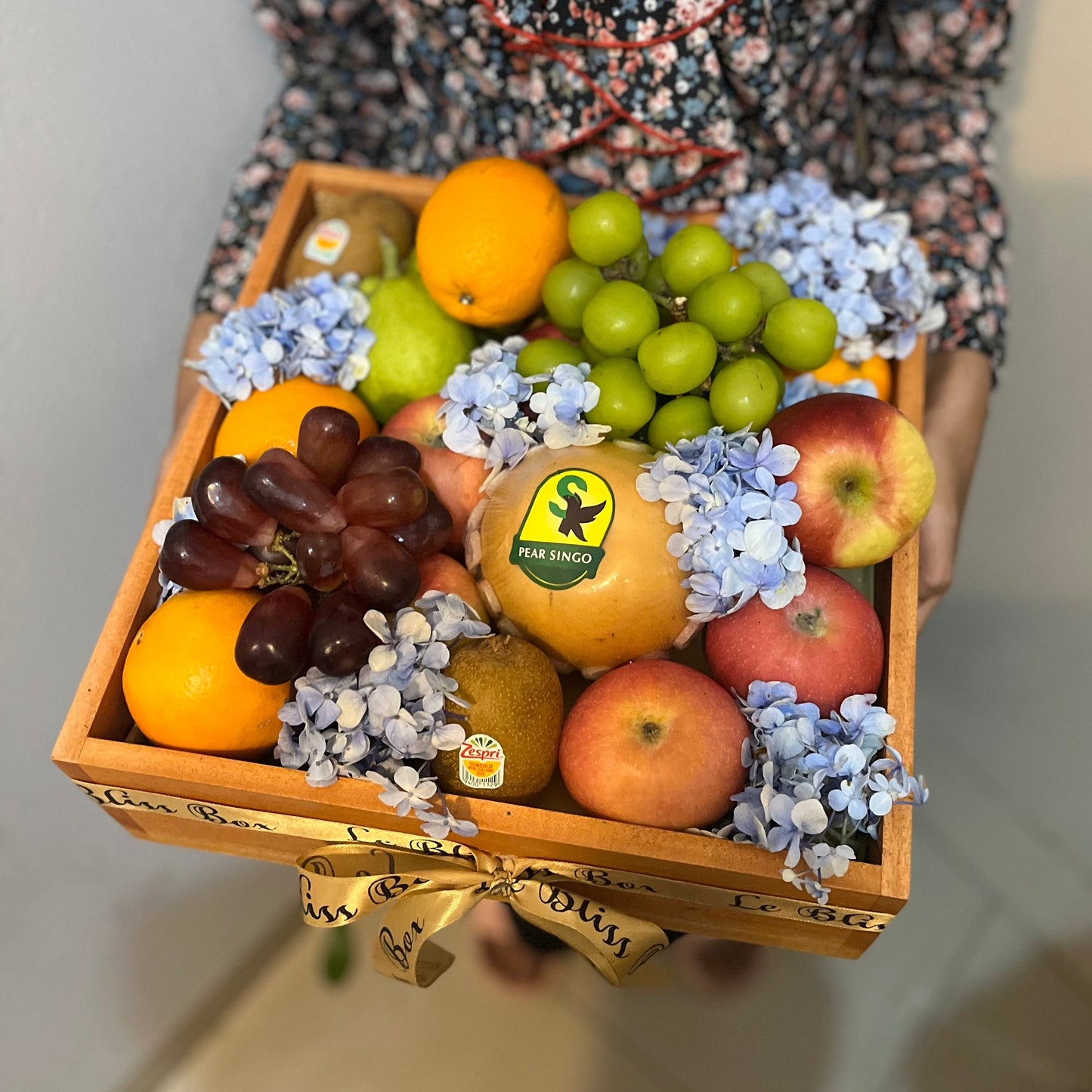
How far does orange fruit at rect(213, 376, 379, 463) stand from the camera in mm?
835

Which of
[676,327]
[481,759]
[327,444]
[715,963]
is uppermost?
[676,327]

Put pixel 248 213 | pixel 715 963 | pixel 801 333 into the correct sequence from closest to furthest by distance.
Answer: pixel 801 333 < pixel 248 213 < pixel 715 963

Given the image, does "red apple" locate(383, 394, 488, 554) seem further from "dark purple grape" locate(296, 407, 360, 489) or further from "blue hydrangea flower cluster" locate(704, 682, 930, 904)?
"blue hydrangea flower cluster" locate(704, 682, 930, 904)

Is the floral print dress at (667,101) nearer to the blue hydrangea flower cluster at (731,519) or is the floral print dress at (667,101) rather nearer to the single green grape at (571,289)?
the single green grape at (571,289)

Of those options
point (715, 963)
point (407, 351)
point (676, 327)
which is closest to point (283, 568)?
point (407, 351)

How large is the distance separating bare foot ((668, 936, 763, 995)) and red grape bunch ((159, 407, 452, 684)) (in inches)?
33.9

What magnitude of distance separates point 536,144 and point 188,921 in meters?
1.24

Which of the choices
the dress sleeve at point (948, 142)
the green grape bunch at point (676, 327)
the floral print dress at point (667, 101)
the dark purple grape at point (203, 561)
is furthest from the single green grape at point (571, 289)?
the dress sleeve at point (948, 142)

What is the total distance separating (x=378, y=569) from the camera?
0.69m

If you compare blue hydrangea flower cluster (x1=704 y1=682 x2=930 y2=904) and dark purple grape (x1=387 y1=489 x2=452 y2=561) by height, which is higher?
dark purple grape (x1=387 y1=489 x2=452 y2=561)

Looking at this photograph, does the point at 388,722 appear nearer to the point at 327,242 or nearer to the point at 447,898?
the point at 447,898

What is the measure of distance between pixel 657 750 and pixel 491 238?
47cm

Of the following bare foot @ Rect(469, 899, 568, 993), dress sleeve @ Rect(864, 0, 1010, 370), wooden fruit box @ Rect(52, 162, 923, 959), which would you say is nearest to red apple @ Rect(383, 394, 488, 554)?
wooden fruit box @ Rect(52, 162, 923, 959)

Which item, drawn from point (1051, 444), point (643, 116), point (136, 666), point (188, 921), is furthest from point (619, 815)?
point (188, 921)
